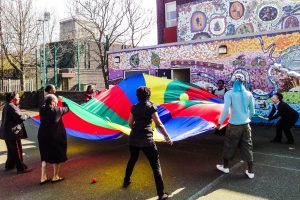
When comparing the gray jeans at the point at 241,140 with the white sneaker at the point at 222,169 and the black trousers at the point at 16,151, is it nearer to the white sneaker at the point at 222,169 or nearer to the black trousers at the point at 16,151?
the white sneaker at the point at 222,169

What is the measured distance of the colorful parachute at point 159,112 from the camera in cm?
641

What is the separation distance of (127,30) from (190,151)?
16.2m

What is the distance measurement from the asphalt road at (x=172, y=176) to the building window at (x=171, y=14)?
12151 mm

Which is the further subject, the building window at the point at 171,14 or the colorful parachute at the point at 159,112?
the building window at the point at 171,14

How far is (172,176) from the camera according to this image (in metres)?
5.86

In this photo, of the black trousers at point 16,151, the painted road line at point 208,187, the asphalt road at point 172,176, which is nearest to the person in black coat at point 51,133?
the asphalt road at point 172,176

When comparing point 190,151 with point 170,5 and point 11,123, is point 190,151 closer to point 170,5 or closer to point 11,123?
point 11,123

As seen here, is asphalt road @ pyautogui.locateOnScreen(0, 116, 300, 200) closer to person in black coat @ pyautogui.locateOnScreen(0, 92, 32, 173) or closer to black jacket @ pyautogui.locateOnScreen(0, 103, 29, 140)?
person in black coat @ pyautogui.locateOnScreen(0, 92, 32, 173)

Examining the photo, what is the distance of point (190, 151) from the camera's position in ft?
25.5

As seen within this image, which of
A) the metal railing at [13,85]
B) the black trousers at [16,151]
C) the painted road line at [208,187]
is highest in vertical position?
the metal railing at [13,85]

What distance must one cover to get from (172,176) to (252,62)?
6854 millimetres

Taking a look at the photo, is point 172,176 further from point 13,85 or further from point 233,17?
point 13,85

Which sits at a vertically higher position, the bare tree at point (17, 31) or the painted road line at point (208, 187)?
the bare tree at point (17, 31)

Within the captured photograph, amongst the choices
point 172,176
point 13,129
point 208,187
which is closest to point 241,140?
point 208,187
